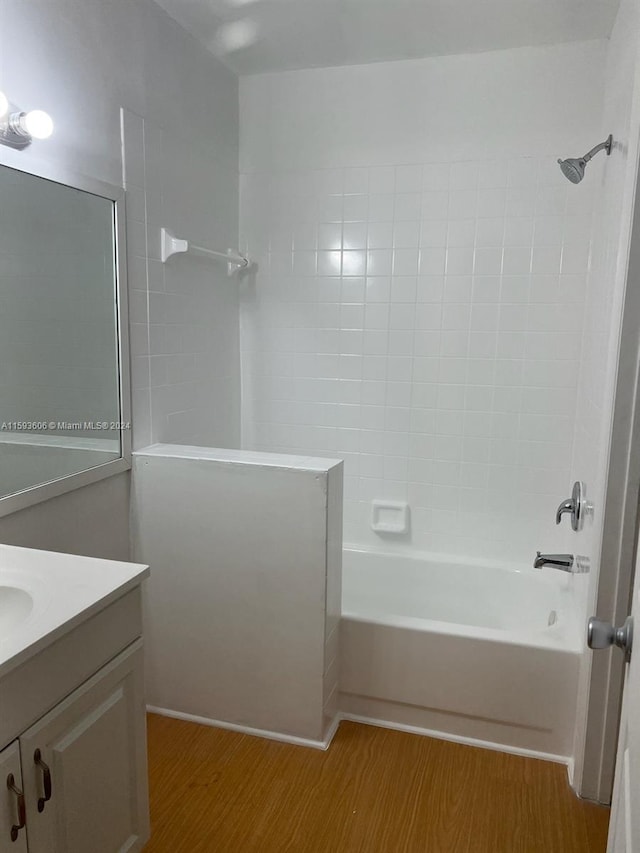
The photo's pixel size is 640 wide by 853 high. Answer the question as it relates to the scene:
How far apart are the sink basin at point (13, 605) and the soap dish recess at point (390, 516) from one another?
1861 millimetres

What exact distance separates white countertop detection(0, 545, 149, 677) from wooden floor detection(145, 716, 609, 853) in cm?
87

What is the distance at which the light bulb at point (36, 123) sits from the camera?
1.59m

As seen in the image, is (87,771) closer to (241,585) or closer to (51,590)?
(51,590)

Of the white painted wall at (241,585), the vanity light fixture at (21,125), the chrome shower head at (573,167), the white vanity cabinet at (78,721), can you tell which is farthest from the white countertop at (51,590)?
the chrome shower head at (573,167)

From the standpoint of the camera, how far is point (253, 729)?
2188 millimetres

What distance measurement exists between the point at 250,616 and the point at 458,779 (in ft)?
2.70

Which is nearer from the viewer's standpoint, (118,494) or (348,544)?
(118,494)

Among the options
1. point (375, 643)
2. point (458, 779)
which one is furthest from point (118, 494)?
point (458, 779)

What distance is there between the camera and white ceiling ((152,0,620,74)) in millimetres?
2234

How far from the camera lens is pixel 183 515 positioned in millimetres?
2168

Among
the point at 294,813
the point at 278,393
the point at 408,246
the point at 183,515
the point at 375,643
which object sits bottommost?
the point at 294,813

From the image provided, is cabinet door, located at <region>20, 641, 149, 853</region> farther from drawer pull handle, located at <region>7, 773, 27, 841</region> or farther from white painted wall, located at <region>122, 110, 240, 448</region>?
white painted wall, located at <region>122, 110, 240, 448</region>

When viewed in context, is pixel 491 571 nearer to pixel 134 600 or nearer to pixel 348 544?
pixel 348 544

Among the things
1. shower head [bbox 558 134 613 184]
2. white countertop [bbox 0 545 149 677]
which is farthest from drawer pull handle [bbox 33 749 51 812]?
shower head [bbox 558 134 613 184]
